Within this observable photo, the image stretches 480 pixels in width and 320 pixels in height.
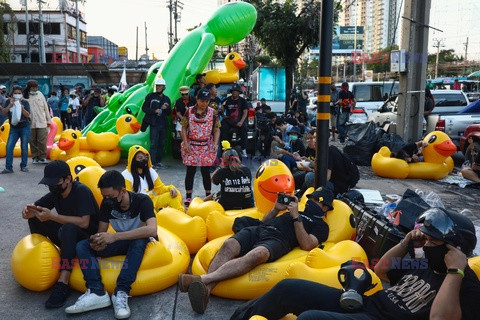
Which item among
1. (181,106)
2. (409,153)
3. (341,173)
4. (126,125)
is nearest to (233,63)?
(181,106)


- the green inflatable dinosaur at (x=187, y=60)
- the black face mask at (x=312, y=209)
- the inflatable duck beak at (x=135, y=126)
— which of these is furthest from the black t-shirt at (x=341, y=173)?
the inflatable duck beak at (x=135, y=126)

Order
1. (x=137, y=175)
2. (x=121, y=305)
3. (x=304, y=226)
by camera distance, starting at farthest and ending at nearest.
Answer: (x=137, y=175), (x=304, y=226), (x=121, y=305)

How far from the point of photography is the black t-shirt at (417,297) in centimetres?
263

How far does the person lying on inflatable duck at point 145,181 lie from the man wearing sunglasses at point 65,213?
1333 mm

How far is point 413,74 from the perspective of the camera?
11398mm

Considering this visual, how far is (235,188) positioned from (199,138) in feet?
5.27

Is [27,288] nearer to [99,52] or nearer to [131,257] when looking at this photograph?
[131,257]

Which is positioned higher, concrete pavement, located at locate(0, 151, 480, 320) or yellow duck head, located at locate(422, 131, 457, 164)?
yellow duck head, located at locate(422, 131, 457, 164)

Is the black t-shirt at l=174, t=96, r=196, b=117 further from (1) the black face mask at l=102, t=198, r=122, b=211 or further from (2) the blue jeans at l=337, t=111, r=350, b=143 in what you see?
(2) the blue jeans at l=337, t=111, r=350, b=143

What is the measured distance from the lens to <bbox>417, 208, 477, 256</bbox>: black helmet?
2668mm

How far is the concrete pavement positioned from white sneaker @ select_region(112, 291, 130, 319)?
0.10m

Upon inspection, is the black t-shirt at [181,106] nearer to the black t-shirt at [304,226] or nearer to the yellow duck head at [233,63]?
the yellow duck head at [233,63]

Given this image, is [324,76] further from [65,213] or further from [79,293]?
[79,293]

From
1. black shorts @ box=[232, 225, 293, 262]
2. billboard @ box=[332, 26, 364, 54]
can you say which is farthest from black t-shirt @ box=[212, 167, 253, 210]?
billboard @ box=[332, 26, 364, 54]
